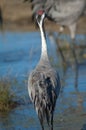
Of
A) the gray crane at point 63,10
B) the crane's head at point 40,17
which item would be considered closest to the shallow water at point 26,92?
the gray crane at point 63,10

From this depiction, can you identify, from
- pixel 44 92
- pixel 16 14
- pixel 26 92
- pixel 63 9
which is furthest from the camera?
pixel 16 14

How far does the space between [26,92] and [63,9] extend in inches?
128

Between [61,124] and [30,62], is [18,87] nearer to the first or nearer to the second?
[61,124]

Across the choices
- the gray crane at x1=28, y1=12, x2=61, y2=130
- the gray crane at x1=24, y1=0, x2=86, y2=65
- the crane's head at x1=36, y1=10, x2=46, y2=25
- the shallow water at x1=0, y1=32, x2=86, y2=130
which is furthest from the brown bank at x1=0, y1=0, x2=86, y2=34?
the gray crane at x1=28, y1=12, x2=61, y2=130

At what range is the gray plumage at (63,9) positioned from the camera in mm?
11742

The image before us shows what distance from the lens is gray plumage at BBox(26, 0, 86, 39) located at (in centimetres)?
1174

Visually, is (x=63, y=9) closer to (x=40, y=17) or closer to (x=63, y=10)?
(x=63, y=10)

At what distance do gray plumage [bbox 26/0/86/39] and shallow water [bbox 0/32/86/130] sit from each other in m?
0.76

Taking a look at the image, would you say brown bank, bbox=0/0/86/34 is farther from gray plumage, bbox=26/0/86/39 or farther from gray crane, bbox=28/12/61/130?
gray crane, bbox=28/12/61/130

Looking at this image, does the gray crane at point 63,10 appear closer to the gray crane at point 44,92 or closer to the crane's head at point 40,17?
the crane's head at point 40,17

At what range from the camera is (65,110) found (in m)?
8.20

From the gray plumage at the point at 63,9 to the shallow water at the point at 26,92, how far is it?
2.50 feet

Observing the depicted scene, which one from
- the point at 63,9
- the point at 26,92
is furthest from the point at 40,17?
the point at 63,9

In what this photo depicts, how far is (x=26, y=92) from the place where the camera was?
905 centimetres
